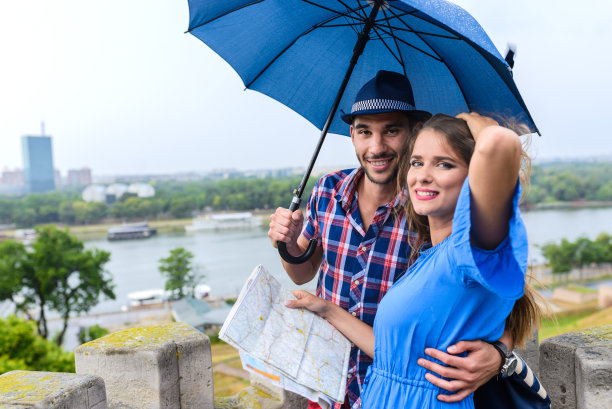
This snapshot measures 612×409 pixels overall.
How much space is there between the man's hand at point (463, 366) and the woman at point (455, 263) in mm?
21

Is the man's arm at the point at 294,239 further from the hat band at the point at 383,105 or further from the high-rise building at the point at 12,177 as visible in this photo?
the high-rise building at the point at 12,177

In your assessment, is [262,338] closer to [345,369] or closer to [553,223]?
[345,369]

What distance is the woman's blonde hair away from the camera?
1.23 m

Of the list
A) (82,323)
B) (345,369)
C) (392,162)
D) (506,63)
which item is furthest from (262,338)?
(82,323)

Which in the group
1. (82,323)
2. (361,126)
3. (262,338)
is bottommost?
(82,323)

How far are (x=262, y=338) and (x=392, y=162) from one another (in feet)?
2.30

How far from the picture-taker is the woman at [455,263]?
1.00 m

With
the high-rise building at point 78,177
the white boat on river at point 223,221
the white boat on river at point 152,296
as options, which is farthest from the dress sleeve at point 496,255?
the high-rise building at point 78,177

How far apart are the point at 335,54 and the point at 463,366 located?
4.31 ft

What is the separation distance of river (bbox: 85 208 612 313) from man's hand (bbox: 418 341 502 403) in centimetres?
4595

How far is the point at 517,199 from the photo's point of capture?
1003 millimetres

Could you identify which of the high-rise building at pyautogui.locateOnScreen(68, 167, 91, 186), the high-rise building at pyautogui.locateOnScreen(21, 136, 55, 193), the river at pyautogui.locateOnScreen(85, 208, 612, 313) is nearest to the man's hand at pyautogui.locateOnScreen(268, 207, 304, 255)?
the river at pyautogui.locateOnScreen(85, 208, 612, 313)

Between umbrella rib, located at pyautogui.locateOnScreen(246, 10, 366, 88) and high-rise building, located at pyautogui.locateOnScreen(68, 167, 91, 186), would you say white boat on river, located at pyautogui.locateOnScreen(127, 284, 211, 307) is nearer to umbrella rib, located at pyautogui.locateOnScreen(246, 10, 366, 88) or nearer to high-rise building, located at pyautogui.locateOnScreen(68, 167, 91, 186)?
umbrella rib, located at pyautogui.locateOnScreen(246, 10, 366, 88)

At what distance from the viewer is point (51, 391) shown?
1.21m
